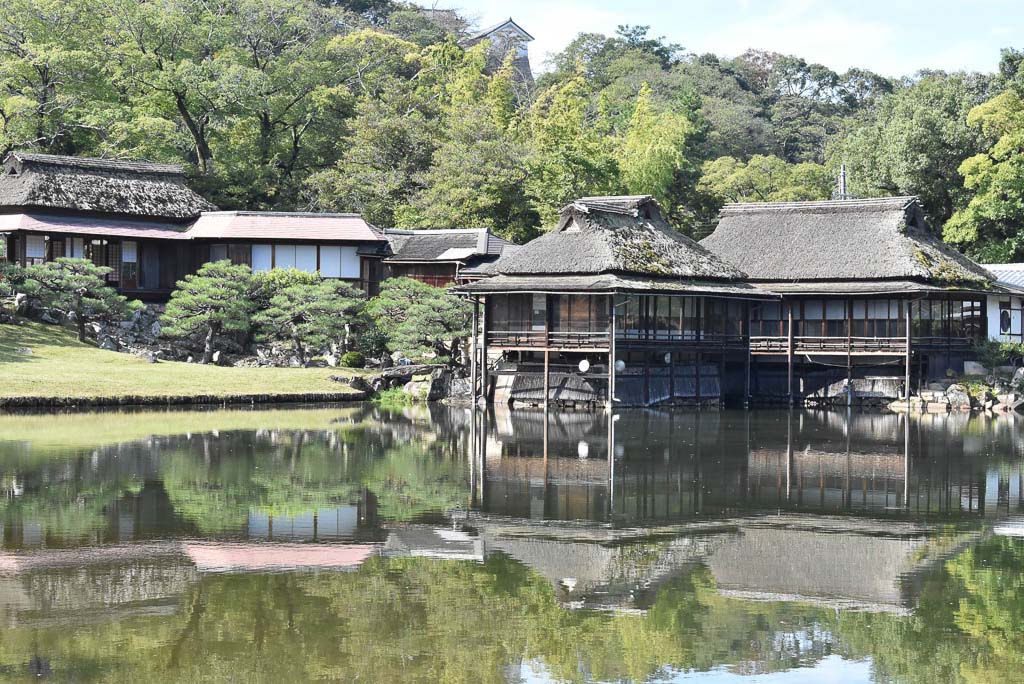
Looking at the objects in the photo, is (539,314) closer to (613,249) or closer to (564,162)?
(613,249)

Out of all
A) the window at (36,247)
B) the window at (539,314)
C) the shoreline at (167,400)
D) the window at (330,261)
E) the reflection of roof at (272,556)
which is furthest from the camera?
the window at (330,261)

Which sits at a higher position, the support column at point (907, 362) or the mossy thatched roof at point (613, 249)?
the mossy thatched roof at point (613, 249)

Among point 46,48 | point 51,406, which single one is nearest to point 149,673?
point 51,406

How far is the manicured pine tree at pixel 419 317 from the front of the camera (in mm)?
46188

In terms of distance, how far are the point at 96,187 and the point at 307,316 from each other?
1117cm

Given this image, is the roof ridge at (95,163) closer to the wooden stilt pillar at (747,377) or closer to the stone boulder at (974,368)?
the wooden stilt pillar at (747,377)

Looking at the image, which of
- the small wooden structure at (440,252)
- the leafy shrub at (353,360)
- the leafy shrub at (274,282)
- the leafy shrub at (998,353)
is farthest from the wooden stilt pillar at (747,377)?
the leafy shrub at (274,282)

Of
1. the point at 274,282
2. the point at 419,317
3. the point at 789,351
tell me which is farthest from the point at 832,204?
the point at 274,282

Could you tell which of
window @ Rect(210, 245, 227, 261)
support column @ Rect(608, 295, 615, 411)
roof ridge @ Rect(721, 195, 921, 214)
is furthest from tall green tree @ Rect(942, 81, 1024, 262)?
window @ Rect(210, 245, 227, 261)

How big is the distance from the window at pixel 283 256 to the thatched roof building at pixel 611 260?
1123cm

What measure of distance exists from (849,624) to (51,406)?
91.4 feet

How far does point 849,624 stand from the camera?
1332 cm

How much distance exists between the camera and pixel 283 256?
52.7m

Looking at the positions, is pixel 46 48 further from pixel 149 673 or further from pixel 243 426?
pixel 149 673
